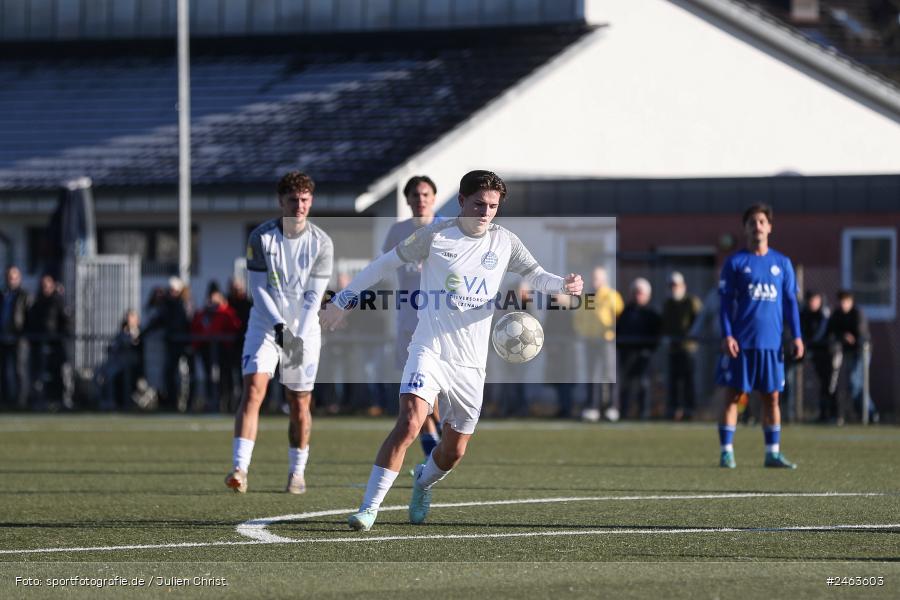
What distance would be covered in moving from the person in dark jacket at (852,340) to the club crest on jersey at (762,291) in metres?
8.55

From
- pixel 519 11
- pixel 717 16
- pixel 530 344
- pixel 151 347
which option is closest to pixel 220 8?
pixel 519 11

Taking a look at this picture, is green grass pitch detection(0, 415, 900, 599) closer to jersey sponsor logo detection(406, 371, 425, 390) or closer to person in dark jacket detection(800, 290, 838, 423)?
jersey sponsor logo detection(406, 371, 425, 390)

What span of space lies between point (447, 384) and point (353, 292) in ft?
2.34

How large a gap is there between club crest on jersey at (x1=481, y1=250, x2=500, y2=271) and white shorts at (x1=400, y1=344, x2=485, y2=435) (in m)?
0.56

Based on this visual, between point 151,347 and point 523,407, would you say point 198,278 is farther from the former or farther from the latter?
point 523,407

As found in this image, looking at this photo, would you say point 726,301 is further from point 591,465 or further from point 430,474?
point 430,474

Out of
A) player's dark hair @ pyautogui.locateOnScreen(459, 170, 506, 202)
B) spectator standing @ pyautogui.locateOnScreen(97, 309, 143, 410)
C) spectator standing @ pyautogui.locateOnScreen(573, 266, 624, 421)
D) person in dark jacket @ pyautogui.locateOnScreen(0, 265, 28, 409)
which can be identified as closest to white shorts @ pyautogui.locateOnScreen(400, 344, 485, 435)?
player's dark hair @ pyautogui.locateOnScreen(459, 170, 506, 202)

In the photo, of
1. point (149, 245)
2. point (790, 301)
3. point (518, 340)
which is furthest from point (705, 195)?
point (518, 340)

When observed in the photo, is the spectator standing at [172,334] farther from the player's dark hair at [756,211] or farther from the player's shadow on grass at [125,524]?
the player's shadow on grass at [125,524]

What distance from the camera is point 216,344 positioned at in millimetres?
24547

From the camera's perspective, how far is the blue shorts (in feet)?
46.8

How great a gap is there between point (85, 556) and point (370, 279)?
2104mm

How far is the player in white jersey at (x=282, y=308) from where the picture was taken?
38.5ft

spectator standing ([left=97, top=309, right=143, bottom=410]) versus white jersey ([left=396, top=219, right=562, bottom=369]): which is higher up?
white jersey ([left=396, top=219, right=562, bottom=369])
